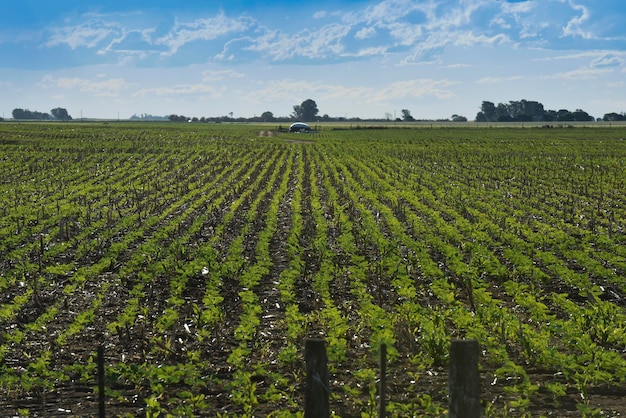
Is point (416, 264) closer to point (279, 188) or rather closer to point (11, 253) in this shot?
point (11, 253)

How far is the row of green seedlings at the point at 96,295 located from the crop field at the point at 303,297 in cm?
4

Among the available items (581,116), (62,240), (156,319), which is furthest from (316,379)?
(581,116)

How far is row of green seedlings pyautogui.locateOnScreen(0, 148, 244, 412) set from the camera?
9.06m

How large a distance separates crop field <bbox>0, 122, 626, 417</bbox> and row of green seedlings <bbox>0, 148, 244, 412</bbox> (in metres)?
0.04

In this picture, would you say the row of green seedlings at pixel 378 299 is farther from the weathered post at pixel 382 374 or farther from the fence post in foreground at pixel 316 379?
the fence post in foreground at pixel 316 379

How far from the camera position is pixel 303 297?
35.7 feet

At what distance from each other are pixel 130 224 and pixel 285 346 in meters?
10.4

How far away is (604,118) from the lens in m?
178

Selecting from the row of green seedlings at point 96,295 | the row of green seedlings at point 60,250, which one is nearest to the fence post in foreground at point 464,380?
the row of green seedlings at point 96,295

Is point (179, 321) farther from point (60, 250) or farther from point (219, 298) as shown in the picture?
point (60, 250)

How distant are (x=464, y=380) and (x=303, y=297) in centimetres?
650

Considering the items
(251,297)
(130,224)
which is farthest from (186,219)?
(251,297)

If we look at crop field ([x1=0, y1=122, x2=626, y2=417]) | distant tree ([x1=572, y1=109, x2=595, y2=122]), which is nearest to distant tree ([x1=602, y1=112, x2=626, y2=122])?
distant tree ([x1=572, y1=109, x2=595, y2=122])

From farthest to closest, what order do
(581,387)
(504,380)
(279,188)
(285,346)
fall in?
(279,188) → (285,346) → (504,380) → (581,387)
